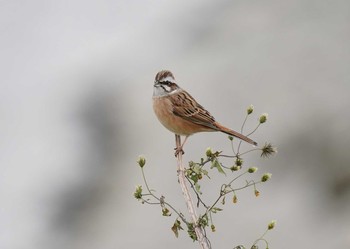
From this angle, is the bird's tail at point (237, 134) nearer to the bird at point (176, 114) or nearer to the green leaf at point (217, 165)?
the bird at point (176, 114)

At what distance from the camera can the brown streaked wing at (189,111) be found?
256 inches

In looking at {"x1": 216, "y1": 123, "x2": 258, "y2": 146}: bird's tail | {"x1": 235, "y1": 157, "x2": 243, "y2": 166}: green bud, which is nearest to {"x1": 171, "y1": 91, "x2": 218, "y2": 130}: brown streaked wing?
{"x1": 216, "y1": 123, "x2": 258, "y2": 146}: bird's tail

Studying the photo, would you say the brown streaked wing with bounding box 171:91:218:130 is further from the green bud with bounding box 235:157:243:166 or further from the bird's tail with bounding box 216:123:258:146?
the green bud with bounding box 235:157:243:166

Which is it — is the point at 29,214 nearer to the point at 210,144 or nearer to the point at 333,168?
the point at 210,144

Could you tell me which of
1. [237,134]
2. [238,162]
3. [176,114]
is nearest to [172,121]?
[176,114]

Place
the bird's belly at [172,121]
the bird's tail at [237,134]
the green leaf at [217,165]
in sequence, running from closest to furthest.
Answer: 1. the green leaf at [217,165]
2. the bird's tail at [237,134]
3. the bird's belly at [172,121]

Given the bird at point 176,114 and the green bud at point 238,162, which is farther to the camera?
the bird at point 176,114

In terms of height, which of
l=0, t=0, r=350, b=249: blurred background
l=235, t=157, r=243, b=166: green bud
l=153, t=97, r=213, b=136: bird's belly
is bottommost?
l=235, t=157, r=243, b=166: green bud

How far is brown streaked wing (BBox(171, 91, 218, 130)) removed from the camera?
6504mm

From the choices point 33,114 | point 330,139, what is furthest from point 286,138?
point 33,114

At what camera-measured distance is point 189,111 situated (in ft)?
21.7

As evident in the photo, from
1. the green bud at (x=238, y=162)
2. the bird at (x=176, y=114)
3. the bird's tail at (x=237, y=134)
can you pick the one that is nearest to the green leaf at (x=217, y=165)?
the green bud at (x=238, y=162)

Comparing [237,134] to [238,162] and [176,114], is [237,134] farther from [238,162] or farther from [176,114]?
[238,162]

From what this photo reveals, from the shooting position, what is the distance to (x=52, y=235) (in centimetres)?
1126
